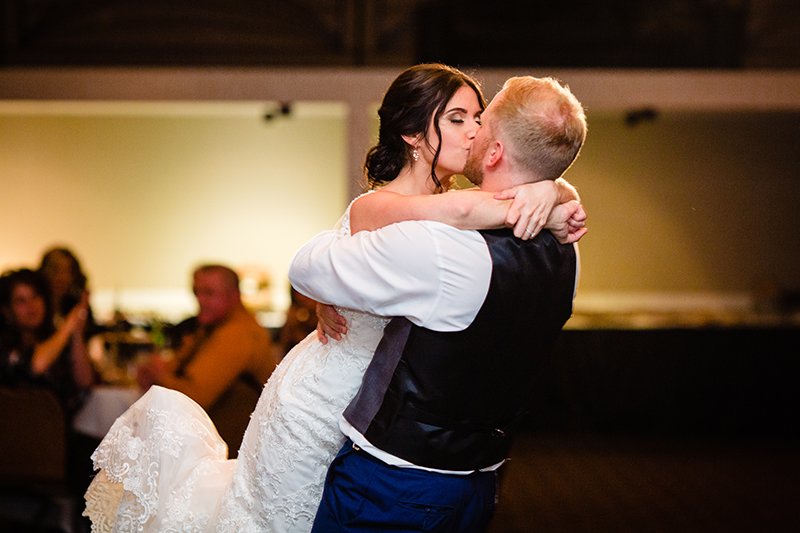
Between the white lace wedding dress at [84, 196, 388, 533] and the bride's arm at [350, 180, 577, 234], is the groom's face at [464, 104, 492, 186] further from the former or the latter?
the white lace wedding dress at [84, 196, 388, 533]

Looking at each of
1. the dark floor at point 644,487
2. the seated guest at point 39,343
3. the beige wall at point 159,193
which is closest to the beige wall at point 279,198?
the beige wall at point 159,193

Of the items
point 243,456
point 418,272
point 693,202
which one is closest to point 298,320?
point 243,456

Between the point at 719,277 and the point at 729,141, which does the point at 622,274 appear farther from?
the point at 729,141

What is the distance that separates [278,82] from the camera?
532 centimetres

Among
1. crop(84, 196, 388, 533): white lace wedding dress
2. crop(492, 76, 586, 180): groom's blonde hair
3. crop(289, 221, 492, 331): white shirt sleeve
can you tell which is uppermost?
crop(492, 76, 586, 180): groom's blonde hair

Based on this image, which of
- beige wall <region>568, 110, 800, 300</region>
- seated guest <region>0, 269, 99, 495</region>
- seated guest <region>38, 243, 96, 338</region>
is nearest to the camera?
seated guest <region>0, 269, 99, 495</region>

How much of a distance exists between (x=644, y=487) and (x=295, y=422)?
3778 millimetres

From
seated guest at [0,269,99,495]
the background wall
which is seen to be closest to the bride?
seated guest at [0,269,99,495]

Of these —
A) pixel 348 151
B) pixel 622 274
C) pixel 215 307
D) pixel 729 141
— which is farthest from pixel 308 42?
pixel 729 141

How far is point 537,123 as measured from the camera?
1.44 metres

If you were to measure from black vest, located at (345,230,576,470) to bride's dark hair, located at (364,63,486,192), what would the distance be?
1.45 ft

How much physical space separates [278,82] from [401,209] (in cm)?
412

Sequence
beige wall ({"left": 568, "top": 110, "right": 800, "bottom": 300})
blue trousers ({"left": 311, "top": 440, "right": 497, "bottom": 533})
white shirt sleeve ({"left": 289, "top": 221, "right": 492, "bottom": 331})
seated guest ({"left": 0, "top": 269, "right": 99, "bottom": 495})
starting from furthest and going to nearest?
beige wall ({"left": 568, "top": 110, "right": 800, "bottom": 300})
seated guest ({"left": 0, "top": 269, "right": 99, "bottom": 495})
blue trousers ({"left": 311, "top": 440, "right": 497, "bottom": 533})
white shirt sleeve ({"left": 289, "top": 221, "right": 492, "bottom": 331})

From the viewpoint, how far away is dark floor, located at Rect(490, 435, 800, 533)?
13.6ft
